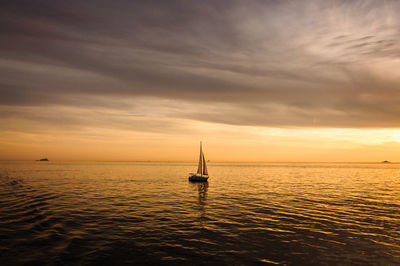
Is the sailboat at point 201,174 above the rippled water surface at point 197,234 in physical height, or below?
above

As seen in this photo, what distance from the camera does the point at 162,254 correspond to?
17.5 m

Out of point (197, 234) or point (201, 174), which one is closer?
point (197, 234)

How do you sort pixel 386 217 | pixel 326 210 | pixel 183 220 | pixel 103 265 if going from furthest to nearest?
pixel 326 210 < pixel 386 217 < pixel 183 220 < pixel 103 265

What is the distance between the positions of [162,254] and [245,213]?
16123 millimetres

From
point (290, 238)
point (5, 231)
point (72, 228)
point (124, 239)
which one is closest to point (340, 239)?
point (290, 238)

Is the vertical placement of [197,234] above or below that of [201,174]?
below

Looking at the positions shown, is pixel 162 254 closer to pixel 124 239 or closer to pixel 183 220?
pixel 124 239

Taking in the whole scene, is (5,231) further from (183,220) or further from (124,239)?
(183,220)

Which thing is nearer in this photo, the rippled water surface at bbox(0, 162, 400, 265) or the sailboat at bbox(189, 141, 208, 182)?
the rippled water surface at bbox(0, 162, 400, 265)

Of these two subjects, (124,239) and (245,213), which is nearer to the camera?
(124,239)

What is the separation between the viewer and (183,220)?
2753cm

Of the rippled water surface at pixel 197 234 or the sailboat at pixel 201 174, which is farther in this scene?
the sailboat at pixel 201 174

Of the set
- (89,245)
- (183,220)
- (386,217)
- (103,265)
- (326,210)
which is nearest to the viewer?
(103,265)

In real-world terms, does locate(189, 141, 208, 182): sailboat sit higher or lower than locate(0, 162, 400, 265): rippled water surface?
higher
